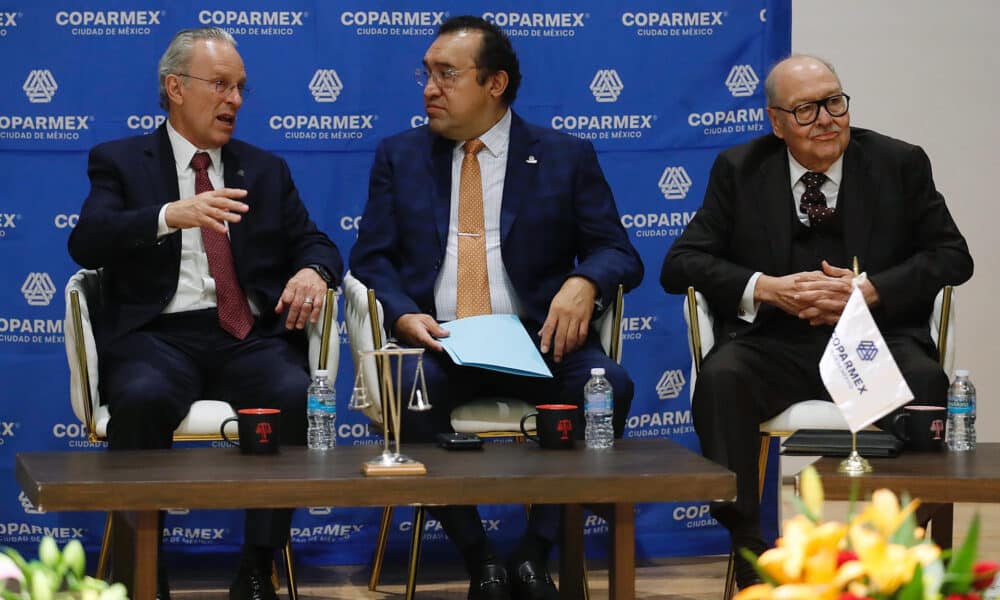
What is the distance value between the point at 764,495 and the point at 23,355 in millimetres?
2406

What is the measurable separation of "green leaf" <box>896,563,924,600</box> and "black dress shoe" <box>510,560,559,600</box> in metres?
2.32

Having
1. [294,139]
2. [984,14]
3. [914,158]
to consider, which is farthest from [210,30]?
[984,14]

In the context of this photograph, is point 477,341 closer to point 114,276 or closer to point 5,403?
point 114,276

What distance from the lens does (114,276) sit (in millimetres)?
3777

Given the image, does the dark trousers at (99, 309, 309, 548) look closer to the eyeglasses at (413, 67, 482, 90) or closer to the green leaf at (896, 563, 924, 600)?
the eyeglasses at (413, 67, 482, 90)

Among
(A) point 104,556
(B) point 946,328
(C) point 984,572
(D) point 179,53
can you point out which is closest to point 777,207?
(B) point 946,328

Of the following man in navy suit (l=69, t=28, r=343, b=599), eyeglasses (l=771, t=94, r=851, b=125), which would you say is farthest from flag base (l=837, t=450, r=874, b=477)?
man in navy suit (l=69, t=28, r=343, b=599)

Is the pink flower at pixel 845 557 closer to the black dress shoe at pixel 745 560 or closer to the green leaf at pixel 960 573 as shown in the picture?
the green leaf at pixel 960 573

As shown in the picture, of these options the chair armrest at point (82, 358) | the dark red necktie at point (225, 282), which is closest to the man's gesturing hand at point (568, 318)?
the dark red necktie at point (225, 282)

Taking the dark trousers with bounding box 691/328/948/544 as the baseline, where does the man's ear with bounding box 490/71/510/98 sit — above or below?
above

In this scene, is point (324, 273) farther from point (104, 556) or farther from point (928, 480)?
point (928, 480)

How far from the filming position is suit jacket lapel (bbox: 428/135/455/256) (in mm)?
3898

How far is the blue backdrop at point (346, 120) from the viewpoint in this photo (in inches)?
167

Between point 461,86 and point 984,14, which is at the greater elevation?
point 984,14
